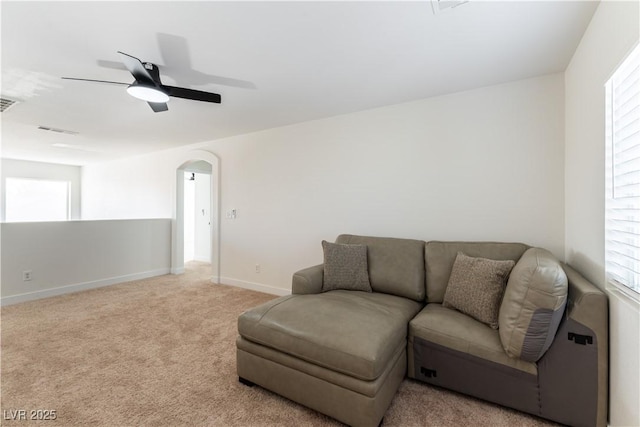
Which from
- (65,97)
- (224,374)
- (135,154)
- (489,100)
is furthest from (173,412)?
(135,154)

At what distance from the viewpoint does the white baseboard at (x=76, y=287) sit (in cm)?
350

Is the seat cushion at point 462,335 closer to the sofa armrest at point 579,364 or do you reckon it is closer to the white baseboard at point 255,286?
the sofa armrest at point 579,364

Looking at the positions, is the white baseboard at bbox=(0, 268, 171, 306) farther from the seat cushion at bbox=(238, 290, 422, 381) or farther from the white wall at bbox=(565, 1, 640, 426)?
the white wall at bbox=(565, 1, 640, 426)

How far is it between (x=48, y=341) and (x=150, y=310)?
904mm

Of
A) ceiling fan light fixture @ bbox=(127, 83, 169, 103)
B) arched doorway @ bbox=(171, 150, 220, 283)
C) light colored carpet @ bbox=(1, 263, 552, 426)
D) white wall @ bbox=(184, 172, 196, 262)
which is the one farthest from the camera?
white wall @ bbox=(184, 172, 196, 262)

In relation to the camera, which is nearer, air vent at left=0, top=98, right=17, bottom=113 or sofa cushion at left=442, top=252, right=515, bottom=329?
sofa cushion at left=442, top=252, right=515, bottom=329

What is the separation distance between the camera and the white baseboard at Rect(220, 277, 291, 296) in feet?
12.8

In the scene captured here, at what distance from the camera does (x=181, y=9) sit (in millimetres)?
1603

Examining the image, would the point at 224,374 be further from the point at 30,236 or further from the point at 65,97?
the point at 30,236

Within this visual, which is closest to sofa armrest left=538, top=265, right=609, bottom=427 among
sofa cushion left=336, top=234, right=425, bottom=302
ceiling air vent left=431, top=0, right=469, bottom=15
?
sofa cushion left=336, top=234, right=425, bottom=302

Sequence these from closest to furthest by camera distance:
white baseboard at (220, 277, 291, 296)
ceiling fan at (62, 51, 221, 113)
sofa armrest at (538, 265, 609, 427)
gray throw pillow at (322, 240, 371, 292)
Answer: sofa armrest at (538, 265, 609, 427)
ceiling fan at (62, 51, 221, 113)
gray throw pillow at (322, 240, 371, 292)
white baseboard at (220, 277, 291, 296)

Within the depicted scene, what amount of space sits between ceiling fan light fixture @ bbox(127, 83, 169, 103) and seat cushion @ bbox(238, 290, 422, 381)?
183cm

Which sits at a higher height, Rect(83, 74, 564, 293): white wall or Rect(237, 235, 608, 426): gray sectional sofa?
Rect(83, 74, 564, 293): white wall

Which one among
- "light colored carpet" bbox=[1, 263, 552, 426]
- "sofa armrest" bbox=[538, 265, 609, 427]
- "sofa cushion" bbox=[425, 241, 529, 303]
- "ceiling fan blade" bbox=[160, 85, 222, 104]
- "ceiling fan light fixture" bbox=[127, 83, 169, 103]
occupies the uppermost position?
"ceiling fan blade" bbox=[160, 85, 222, 104]
